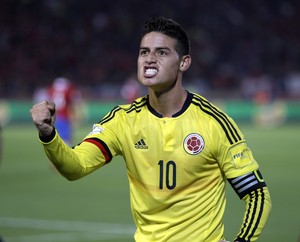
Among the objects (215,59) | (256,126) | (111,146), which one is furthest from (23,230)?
(215,59)

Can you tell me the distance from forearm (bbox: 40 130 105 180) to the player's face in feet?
1.96

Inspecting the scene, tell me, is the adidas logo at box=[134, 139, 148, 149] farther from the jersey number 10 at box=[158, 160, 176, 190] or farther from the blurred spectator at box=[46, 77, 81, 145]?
the blurred spectator at box=[46, 77, 81, 145]

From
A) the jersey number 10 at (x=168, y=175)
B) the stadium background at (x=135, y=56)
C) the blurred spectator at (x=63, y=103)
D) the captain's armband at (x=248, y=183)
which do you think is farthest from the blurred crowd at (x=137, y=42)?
the captain's armband at (x=248, y=183)

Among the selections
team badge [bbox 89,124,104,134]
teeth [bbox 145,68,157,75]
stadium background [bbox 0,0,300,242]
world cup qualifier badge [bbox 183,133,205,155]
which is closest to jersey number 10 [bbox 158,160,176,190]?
world cup qualifier badge [bbox 183,133,205,155]

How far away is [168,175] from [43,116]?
1041 mm

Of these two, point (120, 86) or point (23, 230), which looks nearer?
point (23, 230)

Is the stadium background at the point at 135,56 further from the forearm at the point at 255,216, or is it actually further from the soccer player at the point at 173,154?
the forearm at the point at 255,216

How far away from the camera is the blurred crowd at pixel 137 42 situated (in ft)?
126

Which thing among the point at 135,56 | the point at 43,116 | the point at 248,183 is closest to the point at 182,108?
the point at 248,183

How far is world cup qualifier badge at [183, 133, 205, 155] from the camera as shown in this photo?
5457 mm

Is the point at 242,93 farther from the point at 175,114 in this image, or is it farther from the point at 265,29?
the point at 175,114

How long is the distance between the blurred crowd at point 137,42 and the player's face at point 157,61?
31804 millimetres

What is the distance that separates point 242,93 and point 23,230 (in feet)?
88.2

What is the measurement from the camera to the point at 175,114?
5641mm
